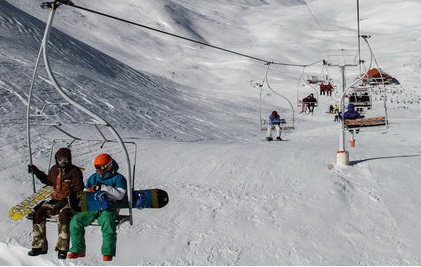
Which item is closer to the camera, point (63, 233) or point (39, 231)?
point (63, 233)

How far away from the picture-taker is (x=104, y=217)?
748 cm

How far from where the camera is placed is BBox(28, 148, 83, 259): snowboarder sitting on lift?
761 centimetres

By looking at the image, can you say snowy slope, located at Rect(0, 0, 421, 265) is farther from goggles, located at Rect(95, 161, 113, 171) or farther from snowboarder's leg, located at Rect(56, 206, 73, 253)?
goggles, located at Rect(95, 161, 113, 171)

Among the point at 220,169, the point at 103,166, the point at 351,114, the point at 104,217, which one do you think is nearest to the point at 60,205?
the point at 104,217

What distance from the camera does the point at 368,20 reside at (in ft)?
349

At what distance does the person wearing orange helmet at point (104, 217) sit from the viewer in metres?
7.41

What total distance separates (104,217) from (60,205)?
1034 millimetres

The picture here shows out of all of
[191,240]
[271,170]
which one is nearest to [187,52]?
[271,170]

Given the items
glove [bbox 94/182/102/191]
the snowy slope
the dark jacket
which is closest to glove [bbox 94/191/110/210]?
glove [bbox 94/182/102/191]

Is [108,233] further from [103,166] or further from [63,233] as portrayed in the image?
[103,166]

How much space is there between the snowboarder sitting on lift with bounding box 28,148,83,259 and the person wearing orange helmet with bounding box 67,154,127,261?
0.15 m

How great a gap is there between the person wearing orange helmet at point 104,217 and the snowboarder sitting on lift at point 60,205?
0.49ft

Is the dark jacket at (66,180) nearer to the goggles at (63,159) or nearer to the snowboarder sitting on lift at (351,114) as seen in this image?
the goggles at (63,159)

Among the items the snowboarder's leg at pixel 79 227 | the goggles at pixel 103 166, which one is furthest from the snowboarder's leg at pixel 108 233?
the goggles at pixel 103 166
